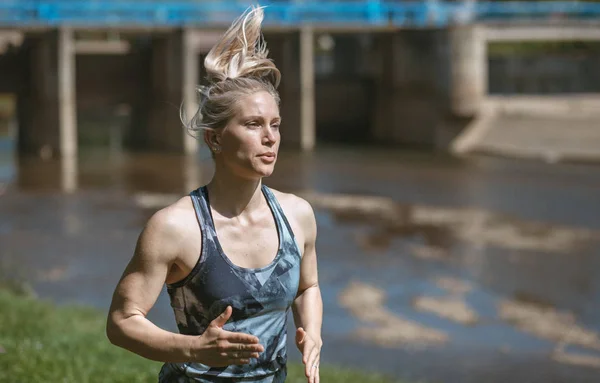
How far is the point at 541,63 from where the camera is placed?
38.0m

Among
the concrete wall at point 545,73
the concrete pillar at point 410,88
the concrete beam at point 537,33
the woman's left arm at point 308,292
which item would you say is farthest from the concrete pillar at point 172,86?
the woman's left arm at point 308,292

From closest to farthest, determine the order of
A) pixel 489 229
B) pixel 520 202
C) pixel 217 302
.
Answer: pixel 217 302
pixel 489 229
pixel 520 202

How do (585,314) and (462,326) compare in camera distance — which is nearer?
(462,326)

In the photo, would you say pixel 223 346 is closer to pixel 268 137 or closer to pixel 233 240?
pixel 233 240

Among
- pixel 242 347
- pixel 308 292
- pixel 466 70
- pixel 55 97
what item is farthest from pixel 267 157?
pixel 466 70

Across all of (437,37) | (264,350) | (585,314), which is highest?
(437,37)

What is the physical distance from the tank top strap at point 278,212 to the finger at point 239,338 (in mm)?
575

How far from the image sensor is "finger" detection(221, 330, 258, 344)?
10.5 feet

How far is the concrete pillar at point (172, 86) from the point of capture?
3234cm

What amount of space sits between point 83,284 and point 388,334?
4700mm

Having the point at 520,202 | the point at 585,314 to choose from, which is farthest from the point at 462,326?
the point at 520,202

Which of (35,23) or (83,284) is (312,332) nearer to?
(83,284)

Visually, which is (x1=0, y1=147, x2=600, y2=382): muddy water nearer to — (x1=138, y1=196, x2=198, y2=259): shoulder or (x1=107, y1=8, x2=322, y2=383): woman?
(x1=107, y1=8, x2=322, y2=383): woman

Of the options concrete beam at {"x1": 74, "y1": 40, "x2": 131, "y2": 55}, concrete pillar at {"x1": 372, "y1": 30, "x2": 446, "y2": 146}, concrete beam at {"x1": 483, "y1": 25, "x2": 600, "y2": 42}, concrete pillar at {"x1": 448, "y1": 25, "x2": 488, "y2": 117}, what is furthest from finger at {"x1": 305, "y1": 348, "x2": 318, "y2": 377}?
concrete beam at {"x1": 483, "y1": 25, "x2": 600, "y2": 42}
